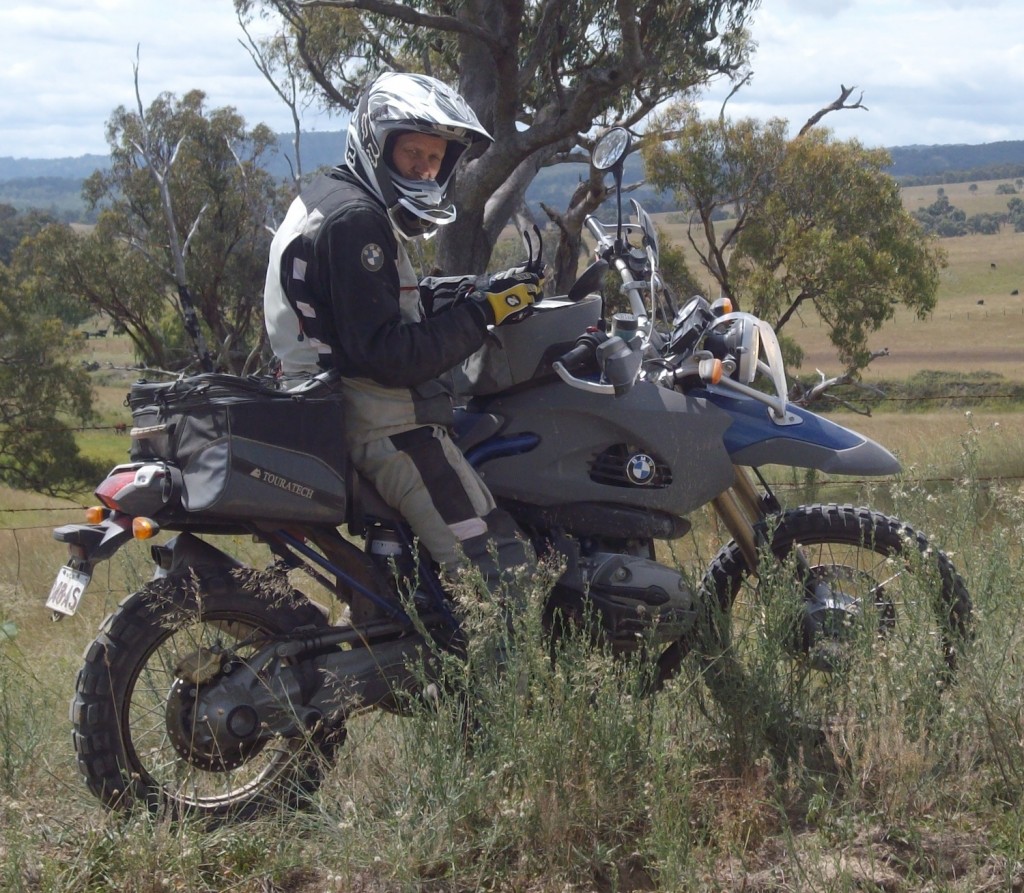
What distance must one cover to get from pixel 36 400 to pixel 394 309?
31317 millimetres

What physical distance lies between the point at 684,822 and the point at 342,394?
163 cm

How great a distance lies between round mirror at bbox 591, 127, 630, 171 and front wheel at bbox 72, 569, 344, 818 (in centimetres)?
176

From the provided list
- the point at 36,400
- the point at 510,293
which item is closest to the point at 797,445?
the point at 510,293

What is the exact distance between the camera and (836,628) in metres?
3.88

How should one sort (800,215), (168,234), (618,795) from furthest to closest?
(168,234), (800,215), (618,795)

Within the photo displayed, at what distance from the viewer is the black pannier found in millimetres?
3535

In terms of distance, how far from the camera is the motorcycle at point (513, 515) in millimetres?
3539

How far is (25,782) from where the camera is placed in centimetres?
356

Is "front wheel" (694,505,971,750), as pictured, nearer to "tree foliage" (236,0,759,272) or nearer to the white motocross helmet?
the white motocross helmet

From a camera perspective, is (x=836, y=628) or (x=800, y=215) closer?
(x=836, y=628)

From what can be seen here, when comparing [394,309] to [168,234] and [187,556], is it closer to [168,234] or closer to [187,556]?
[187,556]

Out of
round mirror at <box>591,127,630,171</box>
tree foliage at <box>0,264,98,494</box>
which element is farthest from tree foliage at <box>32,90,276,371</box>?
round mirror at <box>591,127,630,171</box>

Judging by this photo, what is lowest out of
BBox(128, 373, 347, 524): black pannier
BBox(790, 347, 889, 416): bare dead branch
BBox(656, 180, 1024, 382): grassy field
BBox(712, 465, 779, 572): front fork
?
BBox(656, 180, 1024, 382): grassy field

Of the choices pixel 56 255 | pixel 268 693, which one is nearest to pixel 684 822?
pixel 268 693
